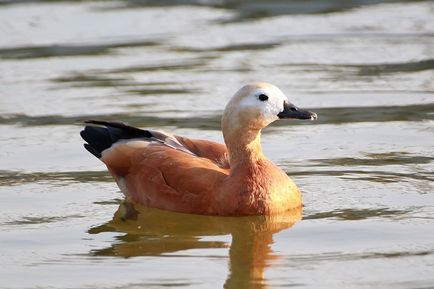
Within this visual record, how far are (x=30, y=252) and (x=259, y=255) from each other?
1771 mm

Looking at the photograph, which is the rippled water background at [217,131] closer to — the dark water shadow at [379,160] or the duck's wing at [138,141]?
the dark water shadow at [379,160]

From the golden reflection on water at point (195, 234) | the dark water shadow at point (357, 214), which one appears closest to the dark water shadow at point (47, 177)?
the golden reflection on water at point (195, 234)

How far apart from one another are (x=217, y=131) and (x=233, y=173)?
109 inches

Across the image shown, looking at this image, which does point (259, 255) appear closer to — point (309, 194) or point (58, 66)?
point (309, 194)

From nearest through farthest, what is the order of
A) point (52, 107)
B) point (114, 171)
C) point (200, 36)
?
1. point (114, 171)
2. point (52, 107)
3. point (200, 36)

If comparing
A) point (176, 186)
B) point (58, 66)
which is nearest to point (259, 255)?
point (176, 186)

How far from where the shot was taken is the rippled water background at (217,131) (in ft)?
31.6

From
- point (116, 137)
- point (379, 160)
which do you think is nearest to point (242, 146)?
point (116, 137)

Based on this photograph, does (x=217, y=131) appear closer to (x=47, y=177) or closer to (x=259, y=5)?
(x=47, y=177)

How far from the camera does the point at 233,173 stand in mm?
11172

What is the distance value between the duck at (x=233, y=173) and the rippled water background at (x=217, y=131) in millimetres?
155

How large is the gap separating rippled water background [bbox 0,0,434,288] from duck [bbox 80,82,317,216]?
0.16 m

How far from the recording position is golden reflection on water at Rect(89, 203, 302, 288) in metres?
9.84

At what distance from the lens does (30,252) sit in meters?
10.1
